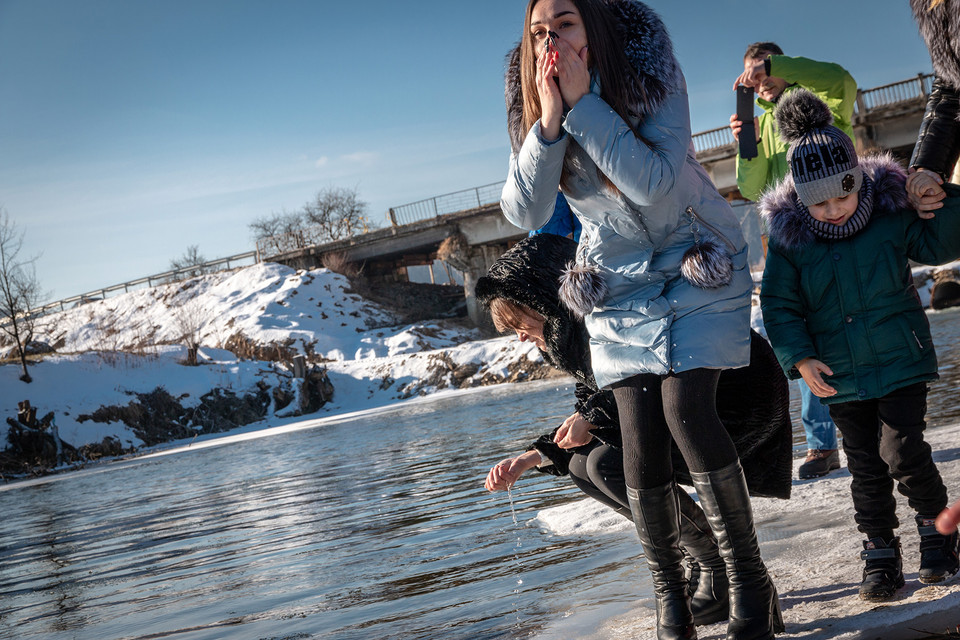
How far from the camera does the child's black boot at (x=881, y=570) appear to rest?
2176 mm

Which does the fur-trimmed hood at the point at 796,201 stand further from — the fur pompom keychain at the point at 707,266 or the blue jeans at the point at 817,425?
the blue jeans at the point at 817,425

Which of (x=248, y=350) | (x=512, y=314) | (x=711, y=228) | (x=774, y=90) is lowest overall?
(x=512, y=314)

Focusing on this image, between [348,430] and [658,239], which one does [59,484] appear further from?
[658,239]

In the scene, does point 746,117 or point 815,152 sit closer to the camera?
point 815,152

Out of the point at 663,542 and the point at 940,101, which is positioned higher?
the point at 940,101

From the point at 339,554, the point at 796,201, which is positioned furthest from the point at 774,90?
the point at 339,554

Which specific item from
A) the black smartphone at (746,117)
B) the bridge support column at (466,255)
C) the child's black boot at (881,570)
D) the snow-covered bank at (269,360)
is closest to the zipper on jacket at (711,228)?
the child's black boot at (881,570)

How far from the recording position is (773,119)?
143 inches

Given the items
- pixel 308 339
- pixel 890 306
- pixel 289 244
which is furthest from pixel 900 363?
pixel 289 244

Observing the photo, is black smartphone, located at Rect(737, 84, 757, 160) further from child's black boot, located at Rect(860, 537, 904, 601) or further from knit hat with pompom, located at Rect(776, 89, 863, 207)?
child's black boot, located at Rect(860, 537, 904, 601)

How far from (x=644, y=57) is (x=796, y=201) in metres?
0.78

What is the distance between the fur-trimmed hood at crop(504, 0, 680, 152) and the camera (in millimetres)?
2174

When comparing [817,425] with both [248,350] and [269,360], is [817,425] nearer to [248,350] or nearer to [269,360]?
[269,360]

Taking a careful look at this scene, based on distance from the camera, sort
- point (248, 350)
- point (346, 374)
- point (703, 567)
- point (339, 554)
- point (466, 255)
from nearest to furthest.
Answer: point (703, 567) < point (339, 554) < point (346, 374) < point (248, 350) < point (466, 255)
